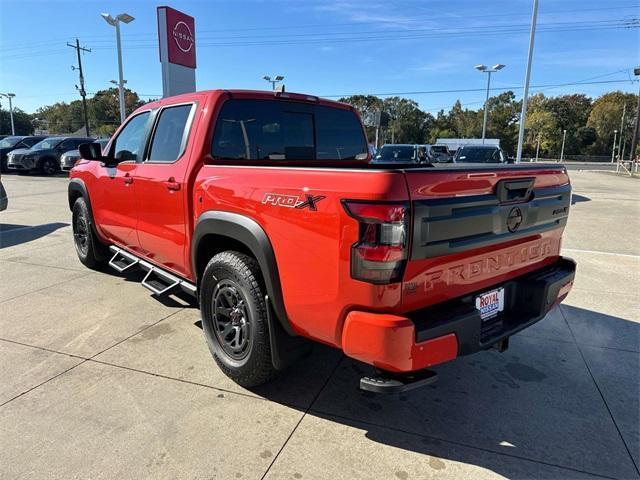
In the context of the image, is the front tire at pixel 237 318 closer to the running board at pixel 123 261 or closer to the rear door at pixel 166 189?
the rear door at pixel 166 189

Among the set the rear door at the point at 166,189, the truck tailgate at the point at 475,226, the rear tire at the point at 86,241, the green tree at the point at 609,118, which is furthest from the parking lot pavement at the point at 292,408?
the green tree at the point at 609,118

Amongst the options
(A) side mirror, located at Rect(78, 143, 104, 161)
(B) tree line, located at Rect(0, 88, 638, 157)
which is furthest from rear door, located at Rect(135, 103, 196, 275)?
(B) tree line, located at Rect(0, 88, 638, 157)

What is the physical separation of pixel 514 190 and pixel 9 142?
25.2 m

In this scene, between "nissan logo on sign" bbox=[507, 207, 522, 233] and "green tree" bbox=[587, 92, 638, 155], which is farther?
"green tree" bbox=[587, 92, 638, 155]

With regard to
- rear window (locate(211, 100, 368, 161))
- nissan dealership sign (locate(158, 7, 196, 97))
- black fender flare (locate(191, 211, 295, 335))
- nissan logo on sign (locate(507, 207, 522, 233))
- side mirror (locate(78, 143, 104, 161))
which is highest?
nissan dealership sign (locate(158, 7, 196, 97))

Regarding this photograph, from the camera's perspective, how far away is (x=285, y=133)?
12.0 feet

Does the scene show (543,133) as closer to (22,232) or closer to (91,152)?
(22,232)

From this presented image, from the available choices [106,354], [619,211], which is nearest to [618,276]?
[106,354]

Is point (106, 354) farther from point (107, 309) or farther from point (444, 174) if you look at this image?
point (444, 174)

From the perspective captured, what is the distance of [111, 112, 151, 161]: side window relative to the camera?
4.13 meters

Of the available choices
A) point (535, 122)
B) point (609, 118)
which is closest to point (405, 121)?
point (535, 122)

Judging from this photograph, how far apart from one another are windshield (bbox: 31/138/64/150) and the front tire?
20.1m

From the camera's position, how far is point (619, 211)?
11.6m

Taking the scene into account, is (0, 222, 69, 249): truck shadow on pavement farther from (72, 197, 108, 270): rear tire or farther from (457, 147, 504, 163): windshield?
(457, 147, 504, 163): windshield
